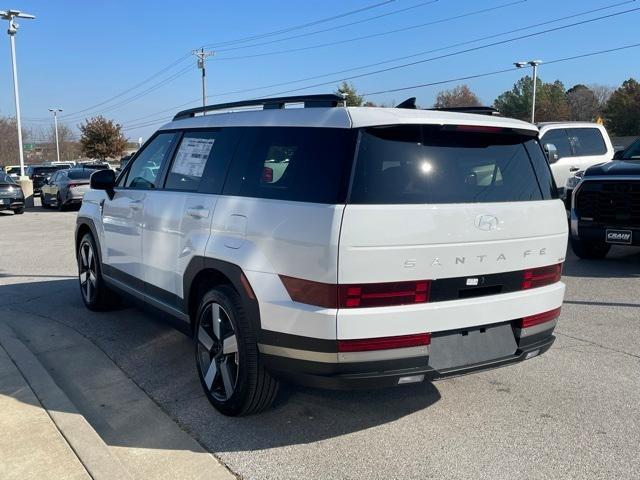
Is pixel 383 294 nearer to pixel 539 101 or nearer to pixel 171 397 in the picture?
pixel 171 397

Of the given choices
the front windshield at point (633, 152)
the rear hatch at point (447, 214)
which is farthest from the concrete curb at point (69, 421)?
the front windshield at point (633, 152)

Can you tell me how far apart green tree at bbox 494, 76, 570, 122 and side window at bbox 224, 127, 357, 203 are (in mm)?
80363

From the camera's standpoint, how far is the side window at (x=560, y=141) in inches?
504

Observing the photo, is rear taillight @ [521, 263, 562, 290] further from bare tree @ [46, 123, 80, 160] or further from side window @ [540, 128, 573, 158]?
bare tree @ [46, 123, 80, 160]

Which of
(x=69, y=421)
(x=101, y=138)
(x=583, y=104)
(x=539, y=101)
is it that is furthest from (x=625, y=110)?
(x=69, y=421)

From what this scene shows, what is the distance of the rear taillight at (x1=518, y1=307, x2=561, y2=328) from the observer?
12.1 feet

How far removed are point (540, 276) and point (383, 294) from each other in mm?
1233

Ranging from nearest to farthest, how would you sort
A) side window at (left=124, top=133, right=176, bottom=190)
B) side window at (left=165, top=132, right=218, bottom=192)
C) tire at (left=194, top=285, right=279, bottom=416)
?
tire at (left=194, top=285, right=279, bottom=416) → side window at (left=165, top=132, right=218, bottom=192) → side window at (left=124, top=133, right=176, bottom=190)

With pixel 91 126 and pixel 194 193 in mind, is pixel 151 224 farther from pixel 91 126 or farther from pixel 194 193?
pixel 91 126

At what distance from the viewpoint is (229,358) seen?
12.5 ft

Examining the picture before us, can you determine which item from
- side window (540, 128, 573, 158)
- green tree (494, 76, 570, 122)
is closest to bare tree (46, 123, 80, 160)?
green tree (494, 76, 570, 122)

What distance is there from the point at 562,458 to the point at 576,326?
2.75m

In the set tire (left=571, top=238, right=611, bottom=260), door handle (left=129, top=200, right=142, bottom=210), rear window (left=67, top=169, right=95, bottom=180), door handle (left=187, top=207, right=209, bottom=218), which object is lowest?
tire (left=571, top=238, right=611, bottom=260)

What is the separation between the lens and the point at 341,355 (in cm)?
314
